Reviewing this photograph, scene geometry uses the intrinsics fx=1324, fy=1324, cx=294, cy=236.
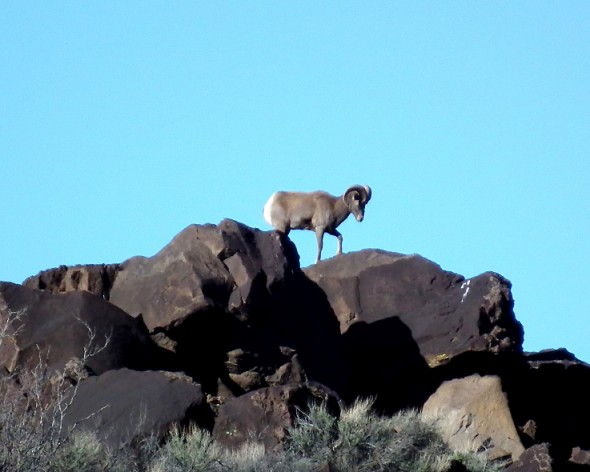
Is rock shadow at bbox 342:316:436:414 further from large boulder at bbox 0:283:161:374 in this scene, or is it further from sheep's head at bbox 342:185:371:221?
sheep's head at bbox 342:185:371:221

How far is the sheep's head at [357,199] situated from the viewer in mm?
28656

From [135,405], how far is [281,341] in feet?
12.2

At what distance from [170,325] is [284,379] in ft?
5.76

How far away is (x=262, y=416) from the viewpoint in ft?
50.8

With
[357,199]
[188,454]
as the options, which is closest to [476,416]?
[188,454]

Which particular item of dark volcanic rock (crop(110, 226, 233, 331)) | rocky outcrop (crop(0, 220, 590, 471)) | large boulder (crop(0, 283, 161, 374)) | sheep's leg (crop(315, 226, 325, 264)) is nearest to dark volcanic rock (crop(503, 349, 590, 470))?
rocky outcrop (crop(0, 220, 590, 471))

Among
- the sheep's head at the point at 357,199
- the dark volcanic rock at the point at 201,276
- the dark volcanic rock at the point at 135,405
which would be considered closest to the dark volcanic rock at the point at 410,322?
the dark volcanic rock at the point at 201,276

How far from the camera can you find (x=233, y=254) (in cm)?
1841

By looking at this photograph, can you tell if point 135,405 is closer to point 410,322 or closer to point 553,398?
point 410,322

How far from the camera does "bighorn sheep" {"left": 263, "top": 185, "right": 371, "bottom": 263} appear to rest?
90.6ft

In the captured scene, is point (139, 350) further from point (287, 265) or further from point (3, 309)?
point (287, 265)

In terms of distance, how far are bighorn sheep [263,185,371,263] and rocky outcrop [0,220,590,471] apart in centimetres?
593

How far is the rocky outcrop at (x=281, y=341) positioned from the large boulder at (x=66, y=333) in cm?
2

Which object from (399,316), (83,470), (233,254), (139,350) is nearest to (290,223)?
→ (399,316)
